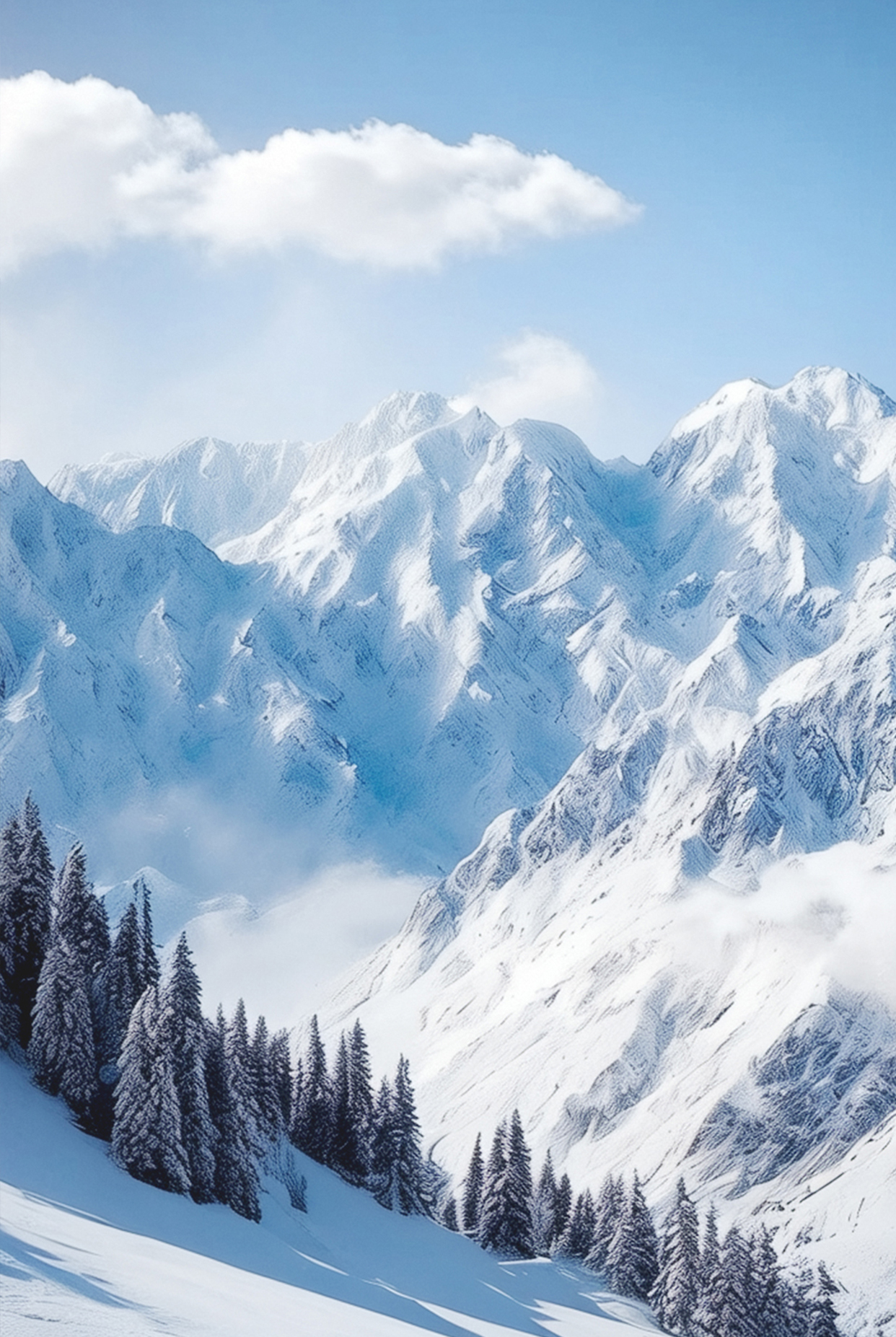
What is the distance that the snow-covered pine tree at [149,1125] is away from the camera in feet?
181

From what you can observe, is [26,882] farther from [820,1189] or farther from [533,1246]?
[820,1189]

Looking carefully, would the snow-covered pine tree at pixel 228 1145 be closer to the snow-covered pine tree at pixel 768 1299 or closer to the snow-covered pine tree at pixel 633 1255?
the snow-covered pine tree at pixel 633 1255

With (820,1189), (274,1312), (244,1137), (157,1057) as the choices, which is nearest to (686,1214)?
(244,1137)

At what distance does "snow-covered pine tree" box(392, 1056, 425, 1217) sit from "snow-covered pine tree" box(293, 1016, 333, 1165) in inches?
190

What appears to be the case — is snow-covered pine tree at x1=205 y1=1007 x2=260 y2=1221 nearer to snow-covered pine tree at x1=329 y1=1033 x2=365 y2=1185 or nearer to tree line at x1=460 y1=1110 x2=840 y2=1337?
snow-covered pine tree at x1=329 y1=1033 x2=365 y2=1185

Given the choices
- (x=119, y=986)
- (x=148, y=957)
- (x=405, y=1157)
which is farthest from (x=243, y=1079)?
(x=405, y=1157)

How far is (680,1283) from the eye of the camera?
301 ft

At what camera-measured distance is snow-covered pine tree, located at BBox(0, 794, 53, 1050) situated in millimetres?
64875

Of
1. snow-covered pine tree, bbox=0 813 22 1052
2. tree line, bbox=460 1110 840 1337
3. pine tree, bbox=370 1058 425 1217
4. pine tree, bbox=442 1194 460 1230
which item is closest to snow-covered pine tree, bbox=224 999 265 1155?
snow-covered pine tree, bbox=0 813 22 1052

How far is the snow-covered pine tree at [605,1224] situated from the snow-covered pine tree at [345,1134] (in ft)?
74.7

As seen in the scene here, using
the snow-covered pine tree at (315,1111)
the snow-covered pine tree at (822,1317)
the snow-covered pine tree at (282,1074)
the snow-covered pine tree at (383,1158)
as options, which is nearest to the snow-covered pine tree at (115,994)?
the snow-covered pine tree at (282,1074)

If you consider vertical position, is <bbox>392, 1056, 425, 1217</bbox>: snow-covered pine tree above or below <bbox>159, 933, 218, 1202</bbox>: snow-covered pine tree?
below

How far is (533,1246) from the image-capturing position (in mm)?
93750

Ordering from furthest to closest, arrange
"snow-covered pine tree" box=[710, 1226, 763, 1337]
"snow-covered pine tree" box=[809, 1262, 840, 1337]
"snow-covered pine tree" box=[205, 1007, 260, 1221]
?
"snow-covered pine tree" box=[809, 1262, 840, 1337]
"snow-covered pine tree" box=[710, 1226, 763, 1337]
"snow-covered pine tree" box=[205, 1007, 260, 1221]
